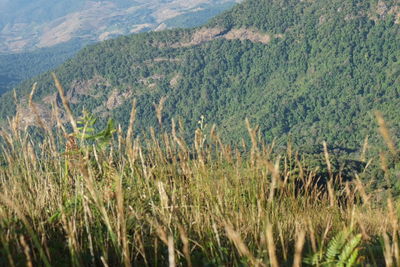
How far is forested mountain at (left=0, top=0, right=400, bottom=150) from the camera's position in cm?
8950

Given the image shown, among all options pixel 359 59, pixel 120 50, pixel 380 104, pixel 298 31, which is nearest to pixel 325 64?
pixel 359 59

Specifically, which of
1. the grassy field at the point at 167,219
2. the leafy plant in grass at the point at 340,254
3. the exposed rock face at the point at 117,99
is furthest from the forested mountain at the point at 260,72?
the leafy plant in grass at the point at 340,254

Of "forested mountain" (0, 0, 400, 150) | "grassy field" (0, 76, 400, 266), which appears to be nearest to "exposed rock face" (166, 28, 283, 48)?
"forested mountain" (0, 0, 400, 150)

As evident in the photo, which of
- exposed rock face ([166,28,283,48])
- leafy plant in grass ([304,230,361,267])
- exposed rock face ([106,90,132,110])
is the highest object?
leafy plant in grass ([304,230,361,267])

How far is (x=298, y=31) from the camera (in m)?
117

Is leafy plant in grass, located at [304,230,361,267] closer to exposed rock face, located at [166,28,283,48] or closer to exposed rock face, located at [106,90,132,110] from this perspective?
exposed rock face, located at [106,90,132,110]

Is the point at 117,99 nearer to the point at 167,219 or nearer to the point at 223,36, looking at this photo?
the point at 223,36

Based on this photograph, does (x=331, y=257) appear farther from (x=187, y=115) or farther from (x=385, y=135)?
(x=187, y=115)

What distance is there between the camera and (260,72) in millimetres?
120312

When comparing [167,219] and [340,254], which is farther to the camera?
[167,219]

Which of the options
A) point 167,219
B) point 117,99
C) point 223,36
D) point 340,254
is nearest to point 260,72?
point 223,36

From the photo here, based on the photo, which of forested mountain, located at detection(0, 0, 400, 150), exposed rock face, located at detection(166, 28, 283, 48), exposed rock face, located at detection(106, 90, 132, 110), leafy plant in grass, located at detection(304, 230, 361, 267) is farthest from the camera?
exposed rock face, located at detection(166, 28, 283, 48)

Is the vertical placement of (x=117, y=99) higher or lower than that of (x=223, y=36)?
lower

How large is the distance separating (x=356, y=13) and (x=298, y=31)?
60.2 feet
